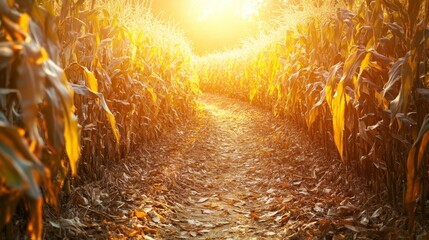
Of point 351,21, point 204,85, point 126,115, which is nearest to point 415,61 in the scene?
point 351,21

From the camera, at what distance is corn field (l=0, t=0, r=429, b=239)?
1.09m

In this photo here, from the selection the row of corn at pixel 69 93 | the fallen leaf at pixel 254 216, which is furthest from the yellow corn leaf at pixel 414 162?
the fallen leaf at pixel 254 216

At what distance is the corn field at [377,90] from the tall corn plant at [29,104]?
151cm

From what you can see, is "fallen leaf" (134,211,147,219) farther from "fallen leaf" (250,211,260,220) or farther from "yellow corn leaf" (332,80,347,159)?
"yellow corn leaf" (332,80,347,159)

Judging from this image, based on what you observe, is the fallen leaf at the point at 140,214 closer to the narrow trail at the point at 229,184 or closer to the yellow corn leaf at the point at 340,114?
the narrow trail at the point at 229,184

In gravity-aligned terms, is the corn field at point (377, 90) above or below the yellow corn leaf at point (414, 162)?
above

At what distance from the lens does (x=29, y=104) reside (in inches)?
37.0

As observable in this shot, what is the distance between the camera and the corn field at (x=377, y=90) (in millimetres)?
1918

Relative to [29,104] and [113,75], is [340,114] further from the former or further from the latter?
[113,75]

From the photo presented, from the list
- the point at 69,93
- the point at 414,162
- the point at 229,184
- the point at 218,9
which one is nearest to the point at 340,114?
the point at 414,162

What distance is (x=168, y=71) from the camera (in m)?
6.40

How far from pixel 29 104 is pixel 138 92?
3.57 m

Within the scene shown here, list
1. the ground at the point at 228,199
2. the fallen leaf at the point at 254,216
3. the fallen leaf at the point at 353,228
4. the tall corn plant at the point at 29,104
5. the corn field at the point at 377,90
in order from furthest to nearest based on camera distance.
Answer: the fallen leaf at the point at 254,216 → the ground at the point at 228,199 → the fallen leaf at the point at 353,228 → the corn field at the point at 377,90 → the tall corn plant at the point at 29,104

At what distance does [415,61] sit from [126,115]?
10.3 ft
